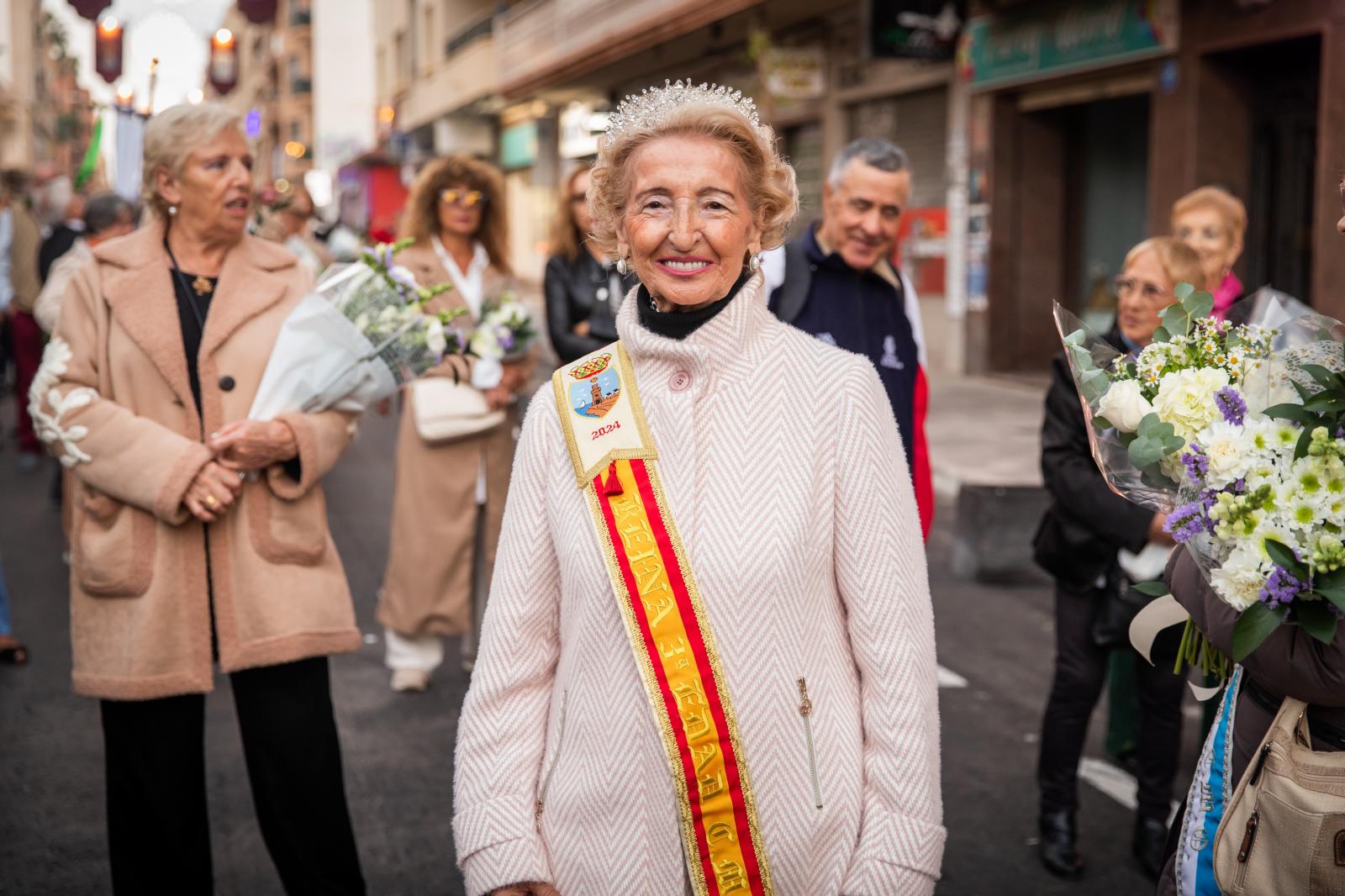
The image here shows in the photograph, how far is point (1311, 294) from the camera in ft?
39.7

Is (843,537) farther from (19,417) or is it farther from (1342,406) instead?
(19,417)

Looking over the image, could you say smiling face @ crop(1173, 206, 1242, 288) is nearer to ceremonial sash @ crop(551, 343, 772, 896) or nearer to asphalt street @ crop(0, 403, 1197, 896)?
asphalt street @ crop(0, 403, 1197, 896)

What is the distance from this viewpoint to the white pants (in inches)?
240

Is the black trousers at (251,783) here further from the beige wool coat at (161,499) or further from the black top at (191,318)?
the black top at (191,318)

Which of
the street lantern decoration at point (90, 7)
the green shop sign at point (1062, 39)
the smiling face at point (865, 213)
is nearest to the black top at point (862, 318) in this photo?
the smiling face at point (865, 213)

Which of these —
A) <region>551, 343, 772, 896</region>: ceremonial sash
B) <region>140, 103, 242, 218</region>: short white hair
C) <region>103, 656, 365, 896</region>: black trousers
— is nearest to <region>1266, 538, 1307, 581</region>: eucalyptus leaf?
A: <region>551, 343, 772, 896</region>: ceremonial sash

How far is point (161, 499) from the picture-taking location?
3.44 metres

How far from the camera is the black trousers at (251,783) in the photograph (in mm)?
3605

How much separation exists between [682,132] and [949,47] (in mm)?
15389

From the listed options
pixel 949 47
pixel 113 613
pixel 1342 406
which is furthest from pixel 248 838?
pixel 949 47

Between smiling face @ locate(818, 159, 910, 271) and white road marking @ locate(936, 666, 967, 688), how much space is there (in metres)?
2.36

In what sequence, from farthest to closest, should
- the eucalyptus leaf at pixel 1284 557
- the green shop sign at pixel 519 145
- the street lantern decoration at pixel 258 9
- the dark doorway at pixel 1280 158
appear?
the green shop sign at pixel 519 145
the street lantern decoration at pixel 258 9
the dark doorway at pixel 1280 158
the eucalyptus leaf at pixel 1284 557

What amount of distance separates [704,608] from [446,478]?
4.01 m

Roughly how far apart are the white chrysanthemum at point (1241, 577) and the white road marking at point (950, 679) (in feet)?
12.6
